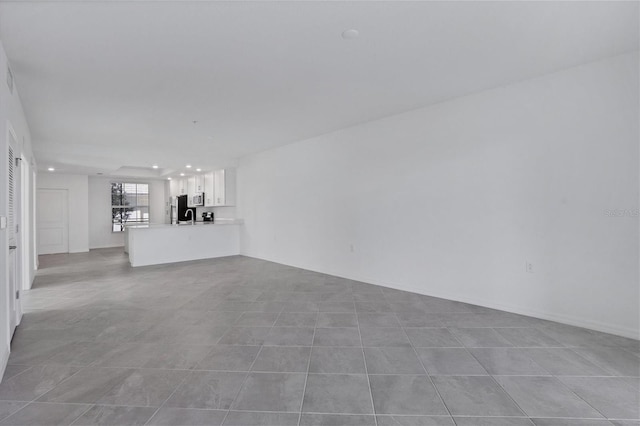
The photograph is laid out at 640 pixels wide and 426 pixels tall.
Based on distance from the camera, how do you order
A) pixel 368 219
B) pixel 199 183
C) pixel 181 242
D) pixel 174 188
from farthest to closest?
pixel 174 188 → pixel 199 183 → pixel 181 242 → pixel 368 219

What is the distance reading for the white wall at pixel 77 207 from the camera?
8.55 meters

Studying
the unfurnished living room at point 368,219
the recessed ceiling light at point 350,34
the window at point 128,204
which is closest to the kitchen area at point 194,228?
the window at point 128,204

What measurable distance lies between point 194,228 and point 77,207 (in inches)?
171

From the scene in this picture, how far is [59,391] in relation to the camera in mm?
2031

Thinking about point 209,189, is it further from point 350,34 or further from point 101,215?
point 350,34

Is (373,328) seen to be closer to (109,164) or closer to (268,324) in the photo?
(268,324)

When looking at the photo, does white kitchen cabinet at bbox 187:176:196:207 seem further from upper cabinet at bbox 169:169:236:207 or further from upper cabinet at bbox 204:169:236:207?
upper cabinet at bbox 204:169:236:207

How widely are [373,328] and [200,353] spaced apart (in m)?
1.67

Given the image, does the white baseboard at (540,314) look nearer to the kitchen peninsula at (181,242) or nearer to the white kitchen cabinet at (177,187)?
the kitchen peninsula at (181,242)

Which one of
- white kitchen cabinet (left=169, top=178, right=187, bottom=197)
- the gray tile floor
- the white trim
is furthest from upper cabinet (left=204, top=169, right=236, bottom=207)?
the white trim

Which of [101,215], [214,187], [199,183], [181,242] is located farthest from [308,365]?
[101,215]

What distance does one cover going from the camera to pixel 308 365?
2.35 metres

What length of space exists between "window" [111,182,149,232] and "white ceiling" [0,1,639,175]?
5927 millimetres

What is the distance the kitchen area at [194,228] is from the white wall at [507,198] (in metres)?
3.50
